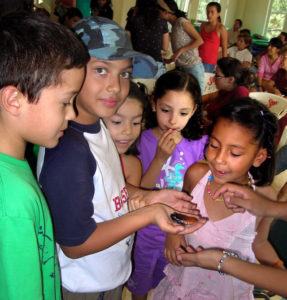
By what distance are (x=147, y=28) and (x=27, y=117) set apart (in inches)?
96.7

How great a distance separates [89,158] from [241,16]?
12587 millimetres

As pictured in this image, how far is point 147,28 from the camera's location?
2.76 m

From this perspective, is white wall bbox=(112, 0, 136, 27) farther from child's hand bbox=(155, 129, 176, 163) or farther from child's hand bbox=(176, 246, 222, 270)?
child's hand bbox=(176, 246, 222, 270)

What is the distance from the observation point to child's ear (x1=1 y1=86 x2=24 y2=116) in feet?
1.98

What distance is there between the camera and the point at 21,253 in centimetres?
59

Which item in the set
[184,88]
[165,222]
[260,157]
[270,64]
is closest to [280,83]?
[270,64]

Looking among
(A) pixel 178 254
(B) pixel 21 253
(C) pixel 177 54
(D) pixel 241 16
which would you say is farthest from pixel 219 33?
(D) pixel 241 16

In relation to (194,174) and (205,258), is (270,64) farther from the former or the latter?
(205,258)

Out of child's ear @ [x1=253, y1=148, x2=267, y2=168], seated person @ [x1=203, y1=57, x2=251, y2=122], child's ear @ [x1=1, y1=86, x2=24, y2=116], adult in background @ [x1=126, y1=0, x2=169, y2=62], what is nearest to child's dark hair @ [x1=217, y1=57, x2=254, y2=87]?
seated person @ [x1=203, y1=57, x2=251, y2=122]

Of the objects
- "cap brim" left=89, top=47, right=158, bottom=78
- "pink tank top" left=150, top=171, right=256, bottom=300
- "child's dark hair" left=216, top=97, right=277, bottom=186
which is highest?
"cap brim" left=89, top=47, right=158, bottom=78

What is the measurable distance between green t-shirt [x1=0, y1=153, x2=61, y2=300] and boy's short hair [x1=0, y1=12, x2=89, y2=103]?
184 mm

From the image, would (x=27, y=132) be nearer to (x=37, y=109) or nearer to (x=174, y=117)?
(x=37, y=109)

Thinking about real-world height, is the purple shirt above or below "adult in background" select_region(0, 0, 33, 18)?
below

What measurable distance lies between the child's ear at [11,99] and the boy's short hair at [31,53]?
0.4 inches
